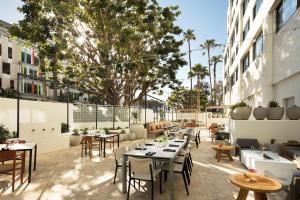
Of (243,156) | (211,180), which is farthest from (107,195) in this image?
(243,156)

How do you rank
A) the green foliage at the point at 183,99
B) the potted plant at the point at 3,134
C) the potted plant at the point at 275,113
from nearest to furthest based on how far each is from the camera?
the potted plant at the point at 3,134 < the potted plant at the point at 275,113 < the green foliage at the point at 183,99

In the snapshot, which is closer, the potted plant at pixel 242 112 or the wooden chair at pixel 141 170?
the wooden chair at pixel 141 170

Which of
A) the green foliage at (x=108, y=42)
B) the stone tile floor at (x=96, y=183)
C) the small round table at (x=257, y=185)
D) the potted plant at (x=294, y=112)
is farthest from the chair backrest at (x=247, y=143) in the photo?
the green foliage at (x=108, y=42)

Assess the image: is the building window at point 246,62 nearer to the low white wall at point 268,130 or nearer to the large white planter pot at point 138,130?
the low white wall at point 268,130

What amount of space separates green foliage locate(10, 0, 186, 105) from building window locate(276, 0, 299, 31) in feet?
23.7

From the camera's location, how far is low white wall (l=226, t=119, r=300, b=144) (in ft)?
25.0

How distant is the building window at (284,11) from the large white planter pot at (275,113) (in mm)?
3585

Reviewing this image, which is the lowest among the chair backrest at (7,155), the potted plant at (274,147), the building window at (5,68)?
the potted plant at (274,147)

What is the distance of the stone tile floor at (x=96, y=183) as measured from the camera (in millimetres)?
4383

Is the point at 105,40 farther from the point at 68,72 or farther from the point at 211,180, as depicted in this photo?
the point at 211,180

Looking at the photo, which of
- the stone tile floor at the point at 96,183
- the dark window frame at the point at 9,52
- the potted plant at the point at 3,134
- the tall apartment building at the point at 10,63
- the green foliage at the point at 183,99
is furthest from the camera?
the green foliage at the point at 183,99

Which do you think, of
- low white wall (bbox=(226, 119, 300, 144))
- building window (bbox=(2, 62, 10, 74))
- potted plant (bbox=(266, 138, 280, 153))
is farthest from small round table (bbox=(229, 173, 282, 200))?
building window (bbox=(2, 62, 10, 74))

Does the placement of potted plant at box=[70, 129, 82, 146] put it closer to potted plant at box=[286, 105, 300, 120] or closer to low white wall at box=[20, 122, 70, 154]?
low white wall at box=[20, 122, 70, 154]

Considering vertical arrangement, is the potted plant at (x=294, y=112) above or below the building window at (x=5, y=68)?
below
